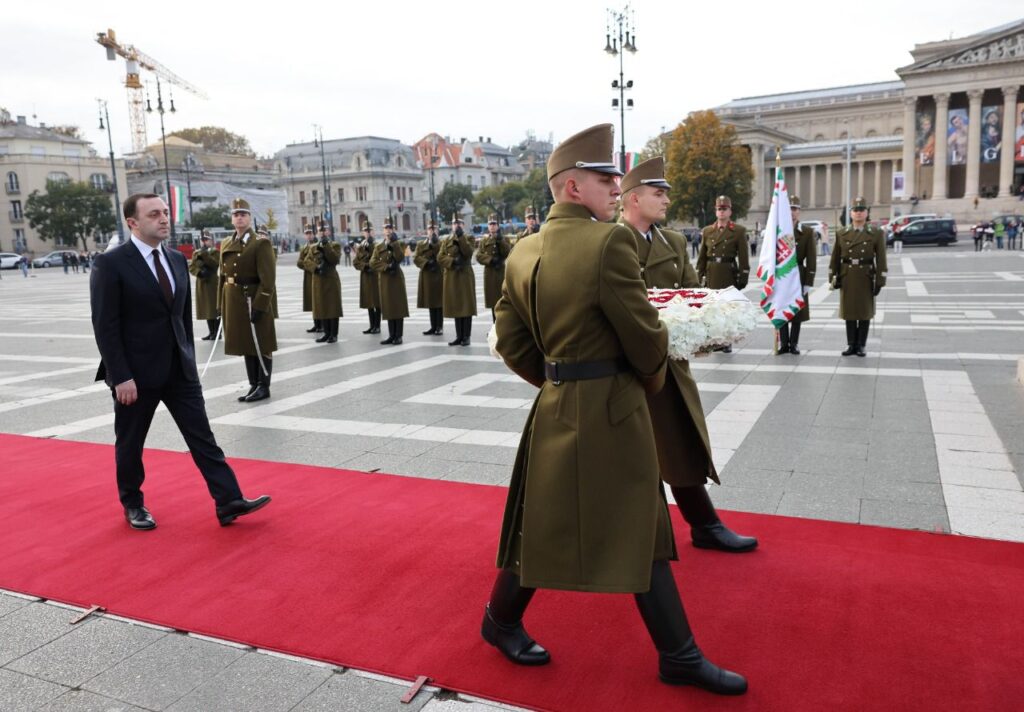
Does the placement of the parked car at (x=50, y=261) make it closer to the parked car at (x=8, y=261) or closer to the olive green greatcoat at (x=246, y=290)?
the parked car at (x=8, y=261)

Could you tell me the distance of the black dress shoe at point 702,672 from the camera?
293 cm

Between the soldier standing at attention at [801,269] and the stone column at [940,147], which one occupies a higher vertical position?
the stone column at [940,147]

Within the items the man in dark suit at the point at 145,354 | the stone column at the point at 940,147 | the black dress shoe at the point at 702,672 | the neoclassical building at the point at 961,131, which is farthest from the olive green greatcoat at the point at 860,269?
the stone column at the point at 940,147

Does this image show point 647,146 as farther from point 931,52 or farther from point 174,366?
point 174,366

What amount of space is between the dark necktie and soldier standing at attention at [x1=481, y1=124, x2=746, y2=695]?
9.24ft

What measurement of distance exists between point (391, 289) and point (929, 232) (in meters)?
36.8

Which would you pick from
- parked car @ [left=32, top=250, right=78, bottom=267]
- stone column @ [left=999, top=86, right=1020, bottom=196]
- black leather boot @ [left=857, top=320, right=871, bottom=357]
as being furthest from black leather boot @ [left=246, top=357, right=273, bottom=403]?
stone column @ [left=999, top=86, right=1020, bottom=196]

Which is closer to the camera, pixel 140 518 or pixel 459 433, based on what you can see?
pixel 140 518

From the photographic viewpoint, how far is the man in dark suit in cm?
472

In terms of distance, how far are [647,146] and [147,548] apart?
236 feet

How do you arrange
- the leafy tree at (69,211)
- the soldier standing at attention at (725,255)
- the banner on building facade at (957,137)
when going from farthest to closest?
1. the banner on building facade at (957,137)
2. the leafy tree at (69,211)
3. the soldier standing at attention at (725,255)

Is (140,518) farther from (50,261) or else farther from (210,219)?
(210,219)

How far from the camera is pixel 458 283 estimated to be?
13266 millimetres

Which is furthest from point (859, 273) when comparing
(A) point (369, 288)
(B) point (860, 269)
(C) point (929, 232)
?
(C) point (929, 232)
